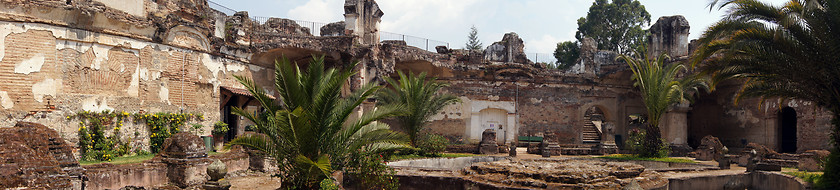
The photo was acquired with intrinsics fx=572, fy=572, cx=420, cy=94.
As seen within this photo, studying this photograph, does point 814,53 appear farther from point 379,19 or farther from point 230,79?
point 379,19

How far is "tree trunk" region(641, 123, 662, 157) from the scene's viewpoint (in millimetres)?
20203

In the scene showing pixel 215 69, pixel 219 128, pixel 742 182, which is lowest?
pixel 742 182

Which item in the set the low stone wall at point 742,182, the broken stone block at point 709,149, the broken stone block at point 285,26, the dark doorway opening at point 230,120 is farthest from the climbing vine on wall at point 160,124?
the broken stone block at point 709,149

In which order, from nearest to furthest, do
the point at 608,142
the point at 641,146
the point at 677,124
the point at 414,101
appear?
1. the point at 414,101
2. the point at 641,146
3. the point at 608,142
4. the point at 677,124

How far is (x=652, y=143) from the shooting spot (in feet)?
66.4

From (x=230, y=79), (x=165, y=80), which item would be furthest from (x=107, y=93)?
(x=230, y=79)

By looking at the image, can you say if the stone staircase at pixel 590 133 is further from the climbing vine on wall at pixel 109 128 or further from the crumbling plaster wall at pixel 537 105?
the climbing vine on wall at pixel 109 128

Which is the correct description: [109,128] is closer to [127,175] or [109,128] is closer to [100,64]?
[100,64]

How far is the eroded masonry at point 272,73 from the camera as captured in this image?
41.8 ft

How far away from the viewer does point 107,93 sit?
45.6 ft

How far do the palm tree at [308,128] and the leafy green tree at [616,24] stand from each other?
36458 millimetres

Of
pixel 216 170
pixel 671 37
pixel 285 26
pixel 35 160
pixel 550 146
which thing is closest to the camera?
pixel 35 160

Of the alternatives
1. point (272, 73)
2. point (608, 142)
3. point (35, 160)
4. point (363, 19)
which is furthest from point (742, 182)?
point (363, 19)

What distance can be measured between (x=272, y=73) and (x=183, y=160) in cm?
985
